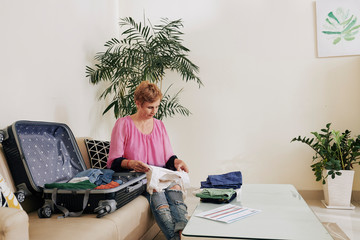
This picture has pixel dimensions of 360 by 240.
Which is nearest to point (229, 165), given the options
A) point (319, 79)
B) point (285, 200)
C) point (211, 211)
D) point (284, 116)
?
point (284, 116)

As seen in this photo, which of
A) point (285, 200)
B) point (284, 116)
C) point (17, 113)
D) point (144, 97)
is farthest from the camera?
point (284, 116)

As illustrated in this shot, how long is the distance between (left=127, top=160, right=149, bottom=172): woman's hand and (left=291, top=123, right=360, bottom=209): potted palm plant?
194cm

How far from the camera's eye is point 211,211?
68.7 inches

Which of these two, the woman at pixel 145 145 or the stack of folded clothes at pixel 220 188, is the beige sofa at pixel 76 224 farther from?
Answer: the stack of folded clothes at pixel 220 188

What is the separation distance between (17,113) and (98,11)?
1726 millimetres

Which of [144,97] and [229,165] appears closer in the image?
[144,97]

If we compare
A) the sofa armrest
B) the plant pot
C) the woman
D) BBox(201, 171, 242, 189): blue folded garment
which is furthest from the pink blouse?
the plant pot

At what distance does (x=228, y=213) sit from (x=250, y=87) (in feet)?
7.79

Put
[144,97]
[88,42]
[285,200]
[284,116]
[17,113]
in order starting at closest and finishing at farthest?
[285,200], [17,113], [144,97], [88,42], [284,116]

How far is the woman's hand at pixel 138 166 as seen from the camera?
2.15m

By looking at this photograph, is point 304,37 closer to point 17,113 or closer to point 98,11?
Answer: point 98,11

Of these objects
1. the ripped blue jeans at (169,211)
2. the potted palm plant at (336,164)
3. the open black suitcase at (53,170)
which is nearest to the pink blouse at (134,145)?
the open black suitcase at (53,170)

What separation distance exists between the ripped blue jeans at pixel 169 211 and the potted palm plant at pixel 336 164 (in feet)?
5.99

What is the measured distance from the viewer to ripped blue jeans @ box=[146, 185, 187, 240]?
1.92 metres
